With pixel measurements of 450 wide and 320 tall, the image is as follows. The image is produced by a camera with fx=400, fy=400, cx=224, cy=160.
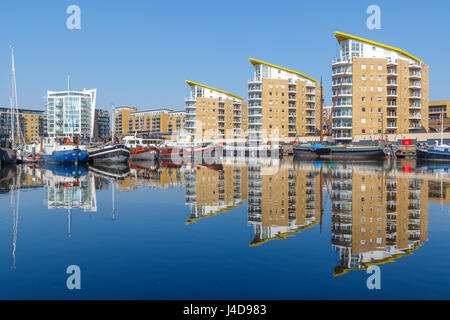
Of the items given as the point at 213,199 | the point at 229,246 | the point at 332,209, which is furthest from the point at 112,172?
the point at 229,246

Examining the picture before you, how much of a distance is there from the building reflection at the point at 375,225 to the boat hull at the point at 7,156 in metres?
49.0

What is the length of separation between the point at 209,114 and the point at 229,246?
389 feet

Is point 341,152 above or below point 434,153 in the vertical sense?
above

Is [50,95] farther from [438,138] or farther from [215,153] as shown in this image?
[438,138]

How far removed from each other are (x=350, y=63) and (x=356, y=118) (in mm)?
11371

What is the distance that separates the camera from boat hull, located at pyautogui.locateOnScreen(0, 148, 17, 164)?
5409cm

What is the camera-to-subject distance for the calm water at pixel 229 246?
→ 7.23 meters

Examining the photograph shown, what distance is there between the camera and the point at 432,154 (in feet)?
196

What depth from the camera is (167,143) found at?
3270 inches

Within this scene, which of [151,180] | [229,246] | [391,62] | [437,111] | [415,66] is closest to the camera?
[229,246]

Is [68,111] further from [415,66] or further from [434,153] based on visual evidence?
[434,153]

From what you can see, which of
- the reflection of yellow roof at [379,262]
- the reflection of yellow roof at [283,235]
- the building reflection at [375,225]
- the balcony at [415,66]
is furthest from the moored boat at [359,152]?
the reflection of yellow roof at [379,262]

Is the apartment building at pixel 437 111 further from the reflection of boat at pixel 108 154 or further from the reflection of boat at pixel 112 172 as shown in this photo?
the reflection of boat at pixel 112 172
